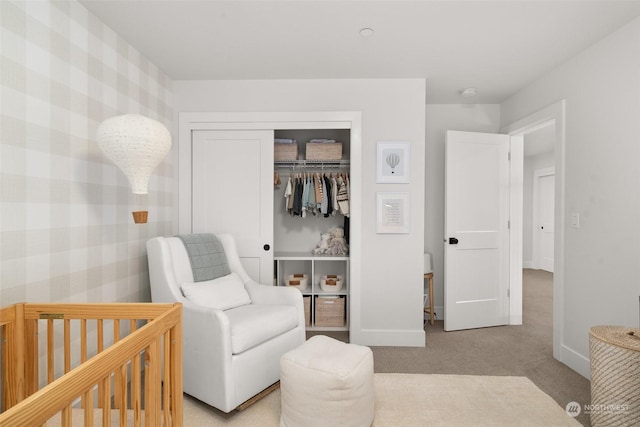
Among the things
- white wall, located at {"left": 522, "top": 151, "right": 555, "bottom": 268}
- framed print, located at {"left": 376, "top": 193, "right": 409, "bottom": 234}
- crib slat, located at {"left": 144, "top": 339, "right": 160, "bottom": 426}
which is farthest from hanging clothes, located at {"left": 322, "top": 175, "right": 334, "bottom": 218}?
white wall, located at {"left": 522, "top": 151, "right": 555, "bottom": 268}

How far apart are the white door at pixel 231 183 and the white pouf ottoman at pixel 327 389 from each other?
152cm

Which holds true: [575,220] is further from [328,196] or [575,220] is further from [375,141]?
[328,196]

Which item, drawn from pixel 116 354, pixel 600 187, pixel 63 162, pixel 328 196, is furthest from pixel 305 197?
pixel 116 354

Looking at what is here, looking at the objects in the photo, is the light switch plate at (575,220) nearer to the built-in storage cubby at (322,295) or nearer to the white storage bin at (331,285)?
the built-in storage cubby at (322,295)

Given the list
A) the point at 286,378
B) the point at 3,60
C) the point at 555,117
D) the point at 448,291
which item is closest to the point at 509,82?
the point at 555,117

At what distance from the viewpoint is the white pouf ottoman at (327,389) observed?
5.36ft

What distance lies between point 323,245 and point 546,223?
5.50m

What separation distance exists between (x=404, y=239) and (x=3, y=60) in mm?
2740

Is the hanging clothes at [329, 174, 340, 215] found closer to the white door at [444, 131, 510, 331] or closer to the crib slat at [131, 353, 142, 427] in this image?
the white door at [444, 131, 510, 331]

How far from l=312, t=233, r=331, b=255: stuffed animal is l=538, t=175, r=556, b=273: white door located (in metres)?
5.32

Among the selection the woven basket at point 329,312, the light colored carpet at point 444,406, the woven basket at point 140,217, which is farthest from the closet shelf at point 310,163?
the light colored carpet at point 444,406

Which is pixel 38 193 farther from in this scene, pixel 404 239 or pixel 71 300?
pixel 404 239

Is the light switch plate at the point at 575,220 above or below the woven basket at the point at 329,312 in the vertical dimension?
above

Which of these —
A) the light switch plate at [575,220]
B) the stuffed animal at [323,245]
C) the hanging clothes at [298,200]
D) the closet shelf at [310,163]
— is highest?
the closet shelf at [310,163]
